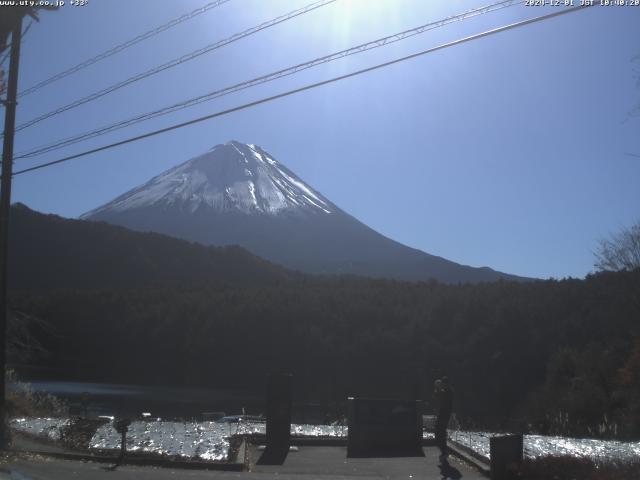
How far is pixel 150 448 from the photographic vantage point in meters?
14.2

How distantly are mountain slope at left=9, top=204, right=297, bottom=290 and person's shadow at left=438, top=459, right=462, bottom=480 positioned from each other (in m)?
76.8

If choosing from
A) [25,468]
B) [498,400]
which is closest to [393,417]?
[25,468]

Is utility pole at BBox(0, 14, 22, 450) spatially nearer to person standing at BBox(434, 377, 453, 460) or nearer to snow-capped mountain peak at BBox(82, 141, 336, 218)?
person standing at BBox(434, 377, 453, 460)

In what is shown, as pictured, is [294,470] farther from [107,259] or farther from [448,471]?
[107,259]

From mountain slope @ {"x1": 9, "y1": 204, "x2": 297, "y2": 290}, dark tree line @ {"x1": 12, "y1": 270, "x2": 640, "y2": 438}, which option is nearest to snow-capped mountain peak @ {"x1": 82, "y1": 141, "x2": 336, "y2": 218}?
mountain slope @ {"x1": 9, "y1": 204, "x2": 297, "y2": 290}

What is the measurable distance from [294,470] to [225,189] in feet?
503

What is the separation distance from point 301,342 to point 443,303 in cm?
1149

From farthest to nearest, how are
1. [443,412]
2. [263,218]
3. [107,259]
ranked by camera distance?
[263,218] → [107,259] → [443,412]

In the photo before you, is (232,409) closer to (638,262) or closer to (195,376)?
(638,262)

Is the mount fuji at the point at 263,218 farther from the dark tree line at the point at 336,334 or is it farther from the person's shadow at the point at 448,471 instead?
the person's shadow at the point at 448,471

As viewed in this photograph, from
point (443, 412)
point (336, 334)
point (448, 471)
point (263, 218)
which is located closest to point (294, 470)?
point (448, 471)

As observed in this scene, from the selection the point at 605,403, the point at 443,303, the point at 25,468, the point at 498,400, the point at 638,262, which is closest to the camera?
the point at 25,468

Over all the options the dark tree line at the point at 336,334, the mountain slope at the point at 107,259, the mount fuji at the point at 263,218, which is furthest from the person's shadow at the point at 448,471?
the mount fuji at the point at 263,218

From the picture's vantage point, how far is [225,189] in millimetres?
164375
